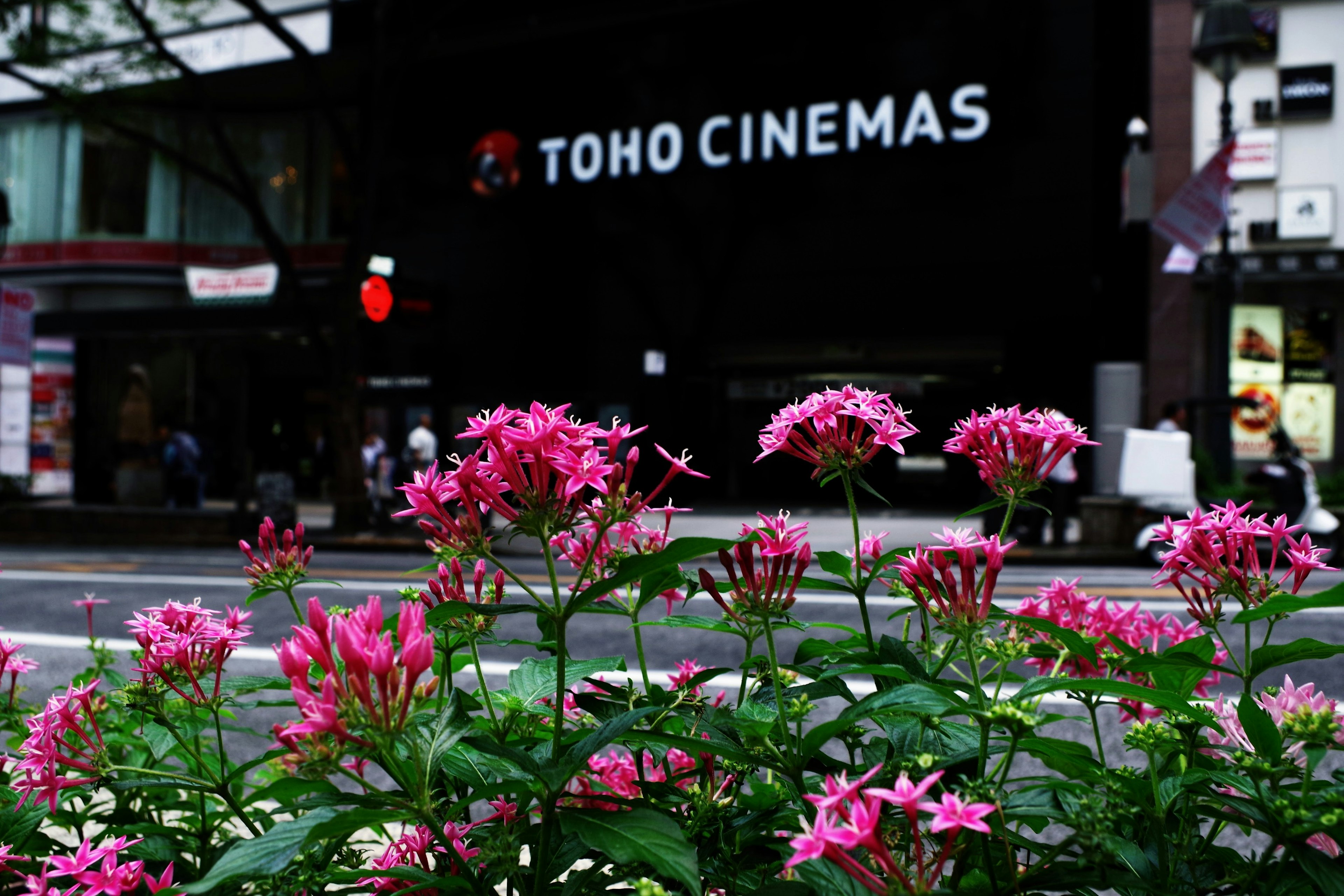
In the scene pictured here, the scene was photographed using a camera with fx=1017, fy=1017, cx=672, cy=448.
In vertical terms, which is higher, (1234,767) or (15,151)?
(15,151)

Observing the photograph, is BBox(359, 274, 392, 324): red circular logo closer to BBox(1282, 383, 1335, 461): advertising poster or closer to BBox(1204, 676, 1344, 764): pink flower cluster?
BBox(1204, 676, 1344, 764): pink flower cluster

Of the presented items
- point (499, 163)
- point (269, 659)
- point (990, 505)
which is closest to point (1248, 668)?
point (990, 505)

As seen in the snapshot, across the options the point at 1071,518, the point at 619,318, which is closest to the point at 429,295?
the point at 619,318

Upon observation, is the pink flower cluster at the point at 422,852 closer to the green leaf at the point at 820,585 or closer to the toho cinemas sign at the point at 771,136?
the green leaf at the point at 820,585

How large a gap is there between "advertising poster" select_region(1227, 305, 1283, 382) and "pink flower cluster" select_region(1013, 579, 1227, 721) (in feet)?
84.1

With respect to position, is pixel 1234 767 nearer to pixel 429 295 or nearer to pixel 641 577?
pixel 641 577

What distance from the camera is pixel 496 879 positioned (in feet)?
3.62

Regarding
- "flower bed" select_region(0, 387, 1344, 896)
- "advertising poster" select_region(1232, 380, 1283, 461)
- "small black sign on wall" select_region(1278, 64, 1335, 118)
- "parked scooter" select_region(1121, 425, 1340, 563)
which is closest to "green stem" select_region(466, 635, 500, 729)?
"flower bed" select_region(0, 387, 1344, 896)

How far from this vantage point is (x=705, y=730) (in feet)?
4.13

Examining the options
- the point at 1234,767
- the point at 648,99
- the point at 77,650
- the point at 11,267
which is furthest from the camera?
the point at 11,267

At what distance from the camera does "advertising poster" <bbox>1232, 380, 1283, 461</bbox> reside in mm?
23719

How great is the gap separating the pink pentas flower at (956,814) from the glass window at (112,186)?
3036cm

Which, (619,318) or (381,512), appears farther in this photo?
(619,318)

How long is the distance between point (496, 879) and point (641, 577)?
1.18 feet
